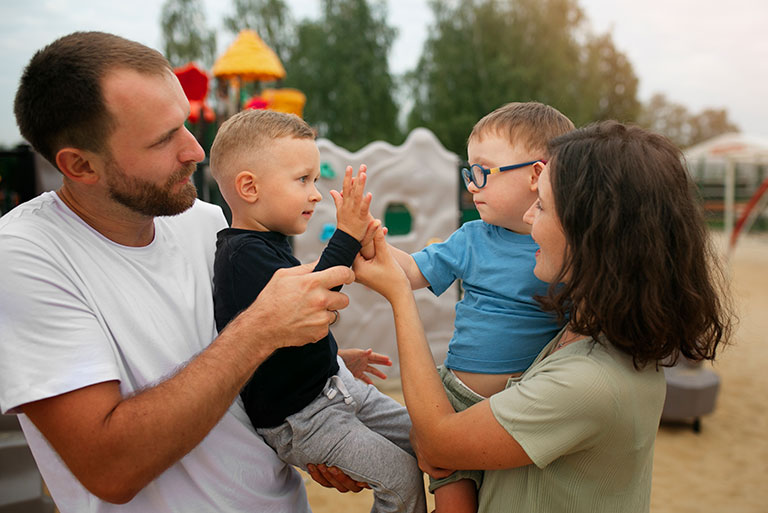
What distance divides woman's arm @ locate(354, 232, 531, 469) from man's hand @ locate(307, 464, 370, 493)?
20cm

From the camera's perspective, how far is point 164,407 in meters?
1.23

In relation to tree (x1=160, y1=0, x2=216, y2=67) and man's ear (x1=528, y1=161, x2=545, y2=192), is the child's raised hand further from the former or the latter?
tree (x1=160, y1=0, x2=216, y2=67)

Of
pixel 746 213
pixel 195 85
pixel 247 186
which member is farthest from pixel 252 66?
pixel 746 213

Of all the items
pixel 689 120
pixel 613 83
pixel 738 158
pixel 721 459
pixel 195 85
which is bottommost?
pixel 689 120

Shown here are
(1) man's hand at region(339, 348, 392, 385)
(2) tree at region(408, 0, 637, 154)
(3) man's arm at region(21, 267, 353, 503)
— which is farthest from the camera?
(2) tree at region(408, 0, 637, 154)

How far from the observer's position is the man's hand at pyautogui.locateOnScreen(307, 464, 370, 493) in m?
1.52

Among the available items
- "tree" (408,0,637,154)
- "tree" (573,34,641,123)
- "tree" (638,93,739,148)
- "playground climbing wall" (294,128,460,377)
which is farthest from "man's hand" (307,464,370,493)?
"tree" (638,93,739,148)

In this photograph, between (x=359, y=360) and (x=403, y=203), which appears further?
(x=403, y=203)

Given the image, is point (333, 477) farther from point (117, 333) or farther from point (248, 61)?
point (248, 61)

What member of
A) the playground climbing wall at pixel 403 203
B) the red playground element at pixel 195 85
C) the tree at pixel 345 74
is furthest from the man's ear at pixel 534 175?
the tree at pixel 345 74

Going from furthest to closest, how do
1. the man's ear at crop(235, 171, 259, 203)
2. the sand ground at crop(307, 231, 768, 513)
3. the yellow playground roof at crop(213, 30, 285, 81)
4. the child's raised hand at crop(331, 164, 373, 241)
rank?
1. the yellow playground roof at crop(213, 30, 285, 81)
2. the sand ground at crop(307, 231, 768, 513)
3. the man's ear at crop(235, 171, 259, 203)
4. the child's raised hand at crop(331, 164, 373, 241)

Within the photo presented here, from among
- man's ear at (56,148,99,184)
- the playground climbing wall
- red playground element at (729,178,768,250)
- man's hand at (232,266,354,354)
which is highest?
man's ear at (56,148,99,184)

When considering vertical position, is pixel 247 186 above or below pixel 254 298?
above

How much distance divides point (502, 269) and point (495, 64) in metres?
23.2
